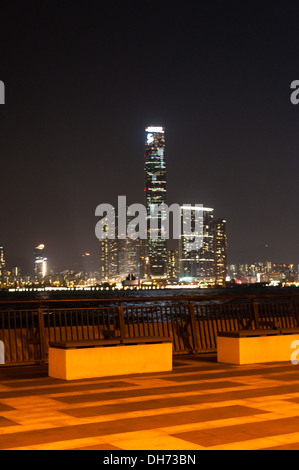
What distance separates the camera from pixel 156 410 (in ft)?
27.4

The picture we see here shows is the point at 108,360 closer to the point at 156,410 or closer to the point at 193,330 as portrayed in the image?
the point at 156,410

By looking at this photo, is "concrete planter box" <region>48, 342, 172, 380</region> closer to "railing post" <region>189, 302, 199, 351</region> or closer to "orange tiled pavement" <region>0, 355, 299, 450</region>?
"orange tiled pavement" <region>0, 355, 299, 450</region>

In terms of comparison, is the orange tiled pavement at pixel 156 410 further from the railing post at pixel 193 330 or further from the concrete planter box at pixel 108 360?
the railing post at pixel 193 330

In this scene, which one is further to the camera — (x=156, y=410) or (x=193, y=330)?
(x=193, y=330)

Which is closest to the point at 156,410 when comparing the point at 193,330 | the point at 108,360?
the point at 108,360

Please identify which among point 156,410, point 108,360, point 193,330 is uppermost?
point 193,330

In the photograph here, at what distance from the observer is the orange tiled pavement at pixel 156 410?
263 inches

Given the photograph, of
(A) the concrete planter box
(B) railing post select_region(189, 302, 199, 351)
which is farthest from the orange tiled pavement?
(B) railing post select_region(189, 302, 199, 351)

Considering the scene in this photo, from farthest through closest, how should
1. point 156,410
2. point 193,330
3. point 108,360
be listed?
point 193,330 < point 108,360 < point 156,410

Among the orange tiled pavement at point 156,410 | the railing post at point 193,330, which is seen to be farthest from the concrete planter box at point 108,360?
the railing post at point 193,330

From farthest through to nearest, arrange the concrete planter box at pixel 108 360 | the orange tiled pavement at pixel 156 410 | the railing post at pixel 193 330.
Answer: the railing post at pixel 193 330 → the concrete planter box at pixel 108 360 → the orange tiled pavement at pixel 156 410

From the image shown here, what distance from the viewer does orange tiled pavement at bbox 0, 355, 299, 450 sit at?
667cm

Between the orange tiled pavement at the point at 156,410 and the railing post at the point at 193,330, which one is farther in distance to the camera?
the railing post at the point at 193,330

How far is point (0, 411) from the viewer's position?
8.29 m
